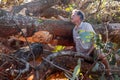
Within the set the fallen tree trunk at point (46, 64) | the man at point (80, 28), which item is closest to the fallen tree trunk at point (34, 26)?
the man at point (80, 28)

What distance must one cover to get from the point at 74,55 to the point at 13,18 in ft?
3.57

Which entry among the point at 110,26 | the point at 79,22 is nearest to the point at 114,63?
the point at 110,26

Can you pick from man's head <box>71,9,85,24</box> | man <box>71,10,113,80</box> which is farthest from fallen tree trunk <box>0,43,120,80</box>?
man's head <box>71,9,85,24</box>

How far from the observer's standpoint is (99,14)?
610 centimetres

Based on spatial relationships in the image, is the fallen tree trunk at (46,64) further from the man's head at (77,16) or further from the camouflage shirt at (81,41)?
the man's head at (77,16)

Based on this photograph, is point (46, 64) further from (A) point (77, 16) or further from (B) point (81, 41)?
(A) point (77, 16)

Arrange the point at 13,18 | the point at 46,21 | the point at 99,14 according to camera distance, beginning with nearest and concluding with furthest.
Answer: the point at 13,18 < the point at 46,21 < the point at 99,14

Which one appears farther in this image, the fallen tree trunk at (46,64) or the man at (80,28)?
the man at (80,28)

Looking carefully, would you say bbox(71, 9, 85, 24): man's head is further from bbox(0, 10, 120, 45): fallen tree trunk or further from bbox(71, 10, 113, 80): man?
bbox(0, 10, 120, 45): fallen tree trunk

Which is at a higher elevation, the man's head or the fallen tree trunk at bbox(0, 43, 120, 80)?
the man's head

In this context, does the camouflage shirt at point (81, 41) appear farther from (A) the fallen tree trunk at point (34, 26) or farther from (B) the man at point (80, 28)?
(A) the fallen tree trunk at point (34, 26)

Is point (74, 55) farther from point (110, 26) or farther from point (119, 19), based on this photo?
point (119, 19)

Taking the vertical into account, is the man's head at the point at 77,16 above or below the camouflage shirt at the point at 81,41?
above

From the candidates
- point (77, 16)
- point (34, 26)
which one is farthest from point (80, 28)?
point (34, 26)
